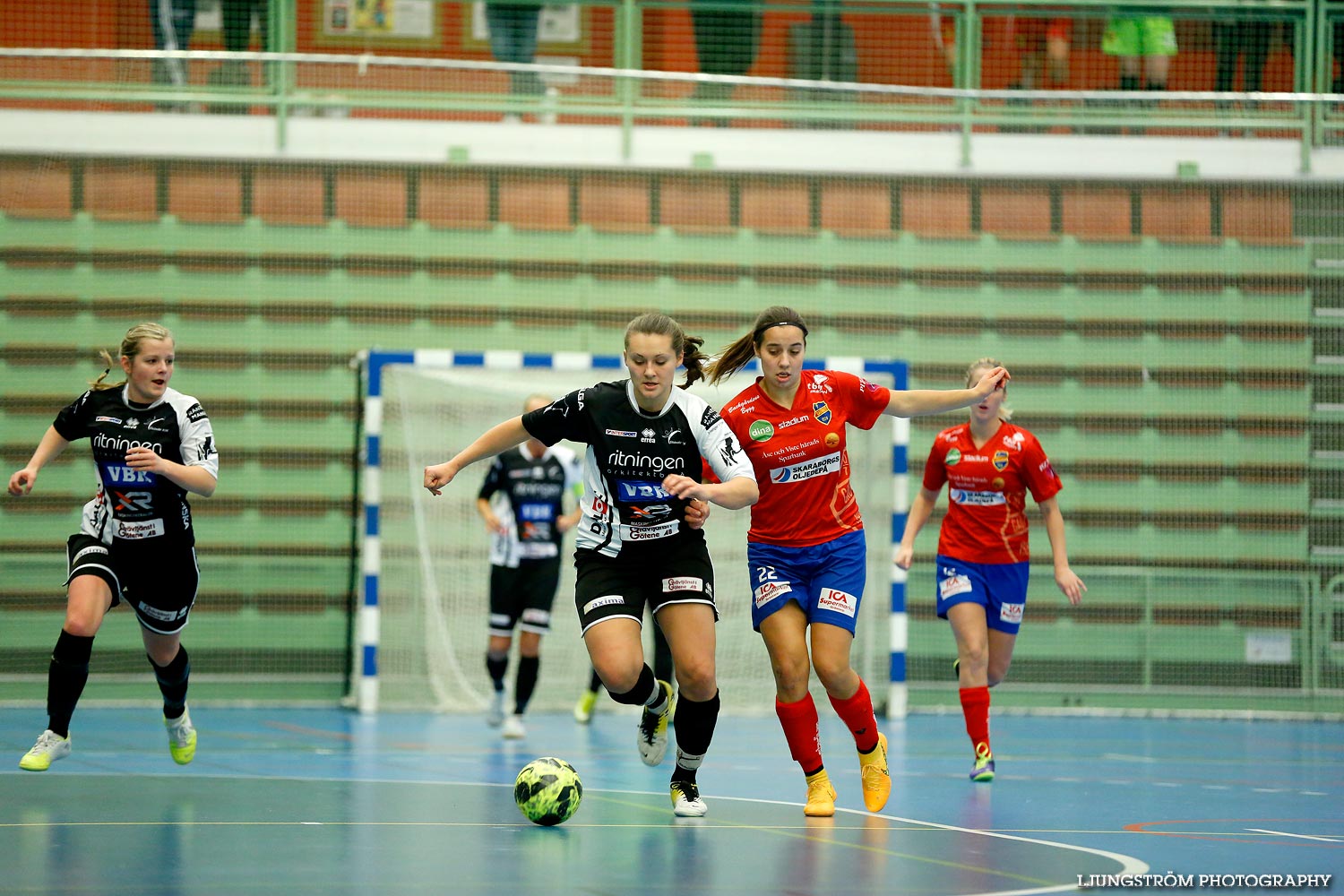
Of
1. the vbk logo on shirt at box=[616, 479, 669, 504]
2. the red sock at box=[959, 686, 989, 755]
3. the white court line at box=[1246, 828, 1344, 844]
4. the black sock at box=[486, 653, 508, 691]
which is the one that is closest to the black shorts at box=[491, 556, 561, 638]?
the black sock at box=[486, 653, 508, 691]

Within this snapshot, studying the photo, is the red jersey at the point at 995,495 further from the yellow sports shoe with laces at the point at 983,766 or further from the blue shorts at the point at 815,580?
the blue shorts at the point at 815,580

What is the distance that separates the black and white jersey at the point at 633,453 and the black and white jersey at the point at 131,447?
1948 mm

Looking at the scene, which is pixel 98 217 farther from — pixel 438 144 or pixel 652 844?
pixel 652 844

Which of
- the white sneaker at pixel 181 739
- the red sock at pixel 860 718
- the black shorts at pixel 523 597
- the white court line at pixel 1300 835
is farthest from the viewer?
the black shorts at pixel 523 597

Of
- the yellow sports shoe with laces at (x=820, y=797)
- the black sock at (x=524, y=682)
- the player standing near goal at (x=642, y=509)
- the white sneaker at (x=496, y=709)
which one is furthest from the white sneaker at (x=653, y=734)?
the white sneaker at (x=496, y=709)

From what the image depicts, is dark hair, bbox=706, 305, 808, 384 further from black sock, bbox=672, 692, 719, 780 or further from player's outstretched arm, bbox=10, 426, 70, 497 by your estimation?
player's outstretched arm, bbox=10, 426, 70, 497

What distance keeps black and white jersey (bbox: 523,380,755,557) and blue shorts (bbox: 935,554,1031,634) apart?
Result: 2.39 metres

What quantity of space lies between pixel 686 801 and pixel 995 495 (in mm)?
2766

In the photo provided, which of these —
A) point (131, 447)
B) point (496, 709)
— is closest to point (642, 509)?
point (131, 447)

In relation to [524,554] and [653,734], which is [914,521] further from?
[524,554]

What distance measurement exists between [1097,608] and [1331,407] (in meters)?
2.54

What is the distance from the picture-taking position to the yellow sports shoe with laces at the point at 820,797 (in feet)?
20.1

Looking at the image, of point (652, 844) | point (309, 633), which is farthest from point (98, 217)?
point (652, 844)

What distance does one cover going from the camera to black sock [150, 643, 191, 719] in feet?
23.9
